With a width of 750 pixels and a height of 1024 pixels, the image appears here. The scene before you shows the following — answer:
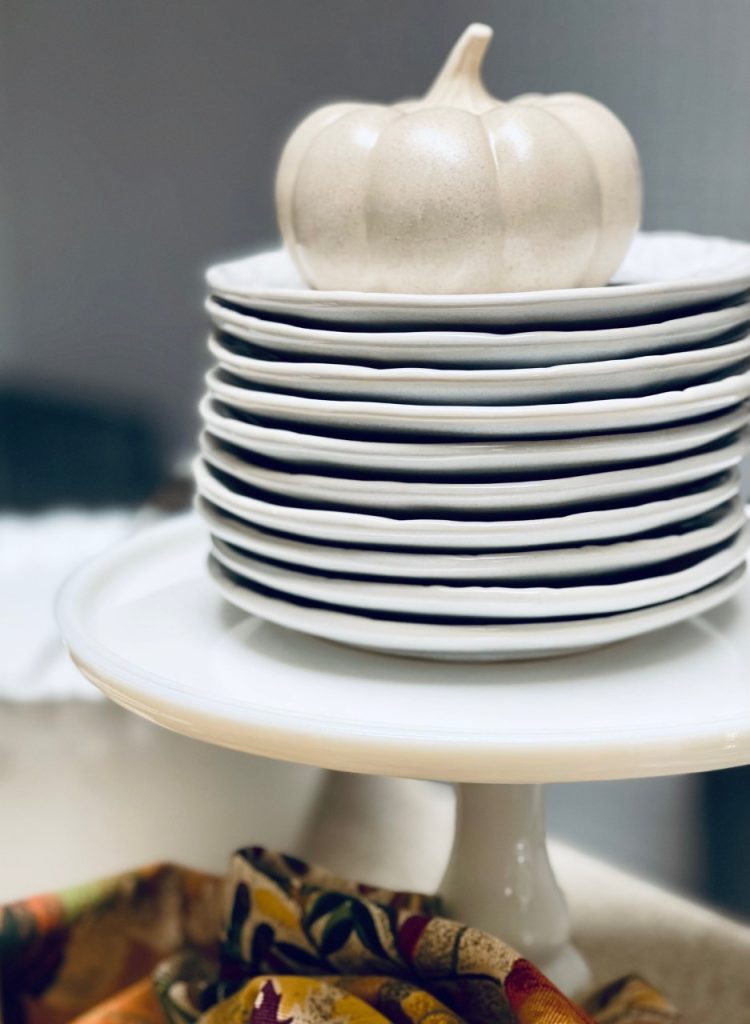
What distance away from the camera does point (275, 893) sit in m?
0.63

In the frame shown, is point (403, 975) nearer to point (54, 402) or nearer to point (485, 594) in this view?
point (485, 594)

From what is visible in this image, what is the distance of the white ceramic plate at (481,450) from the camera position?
0.45 meters

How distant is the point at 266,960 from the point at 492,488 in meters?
0.33

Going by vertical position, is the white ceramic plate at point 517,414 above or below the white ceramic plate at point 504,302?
below

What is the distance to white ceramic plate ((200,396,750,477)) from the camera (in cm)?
45

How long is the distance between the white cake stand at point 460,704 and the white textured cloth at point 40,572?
0.88 meters

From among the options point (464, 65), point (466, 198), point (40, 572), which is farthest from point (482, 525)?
point (40, 572)

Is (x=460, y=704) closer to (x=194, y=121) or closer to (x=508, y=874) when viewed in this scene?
(x=508, y=874)

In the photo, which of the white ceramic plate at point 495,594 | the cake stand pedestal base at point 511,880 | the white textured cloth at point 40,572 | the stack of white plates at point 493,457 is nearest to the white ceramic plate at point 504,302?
the stack of white plates at point 493,457

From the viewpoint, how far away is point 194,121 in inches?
51.8

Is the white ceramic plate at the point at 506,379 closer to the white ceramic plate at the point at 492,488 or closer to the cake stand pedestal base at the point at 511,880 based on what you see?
the white ceramic plate at the point at 492,488

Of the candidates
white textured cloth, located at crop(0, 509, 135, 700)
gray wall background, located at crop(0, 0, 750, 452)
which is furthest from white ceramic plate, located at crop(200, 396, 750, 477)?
white textured cloth, located at crop(0, 509, 135, 700)

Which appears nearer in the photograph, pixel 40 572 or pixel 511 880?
pixel 511 880

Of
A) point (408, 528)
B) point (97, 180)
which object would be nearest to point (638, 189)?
point (408, 528)
